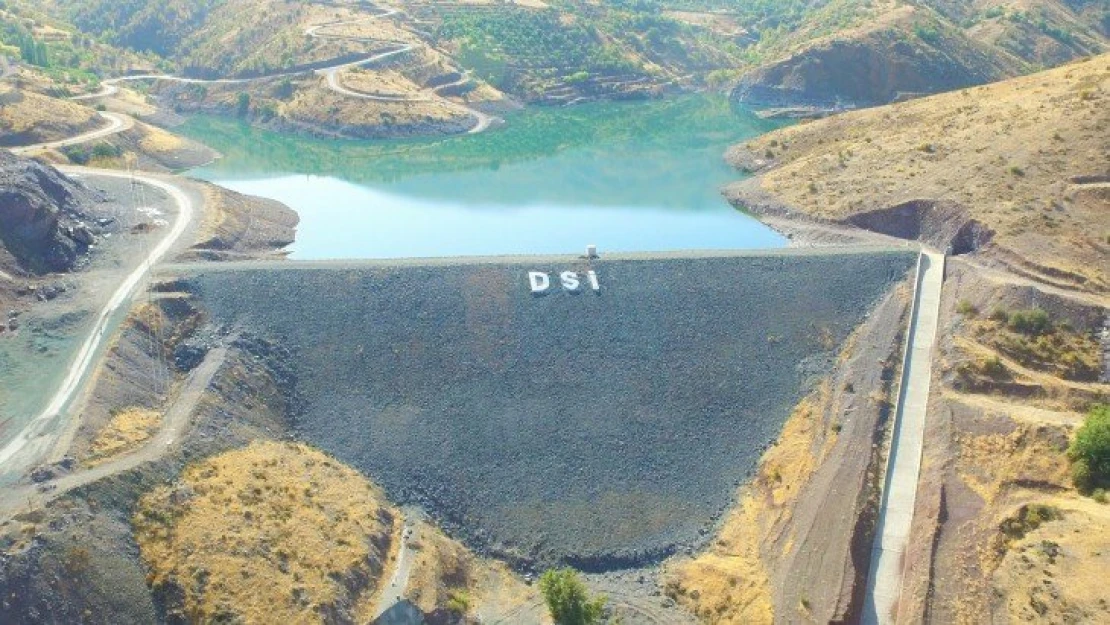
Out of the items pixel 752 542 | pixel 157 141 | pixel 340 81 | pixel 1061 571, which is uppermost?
pixel 340 81

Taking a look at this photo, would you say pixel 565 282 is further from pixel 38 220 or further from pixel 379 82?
pixel 379 82

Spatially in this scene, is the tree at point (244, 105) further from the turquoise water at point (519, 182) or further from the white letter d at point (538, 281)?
the white letter d at point (538, 281)

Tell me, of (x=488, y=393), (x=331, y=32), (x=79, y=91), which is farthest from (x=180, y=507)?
(x=331, y=32)

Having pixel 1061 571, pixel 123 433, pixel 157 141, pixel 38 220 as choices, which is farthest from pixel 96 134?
pixel 1061 571

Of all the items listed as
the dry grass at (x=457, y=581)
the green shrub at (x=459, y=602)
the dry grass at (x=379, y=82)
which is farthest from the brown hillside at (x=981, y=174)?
the dry grass at (x=379, y=82)

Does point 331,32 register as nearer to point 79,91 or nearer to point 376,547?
point 79,91

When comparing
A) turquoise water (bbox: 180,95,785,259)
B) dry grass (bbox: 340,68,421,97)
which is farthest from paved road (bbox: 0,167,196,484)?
dry grass (bbox: 340,68,421,97)
